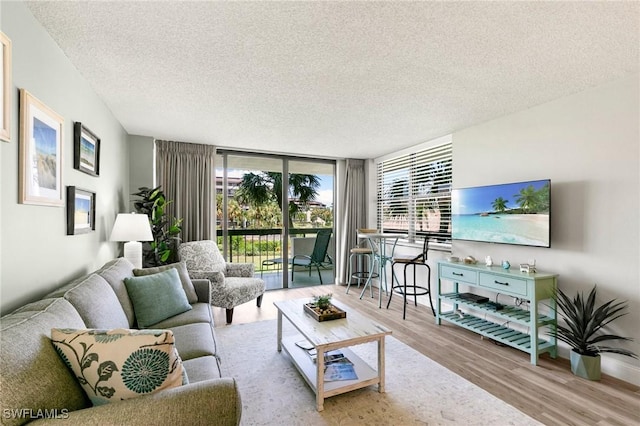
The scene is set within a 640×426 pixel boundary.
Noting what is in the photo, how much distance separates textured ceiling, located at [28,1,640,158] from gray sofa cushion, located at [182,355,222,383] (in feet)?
6.06

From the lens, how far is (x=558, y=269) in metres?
2.67

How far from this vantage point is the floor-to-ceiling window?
469 cm

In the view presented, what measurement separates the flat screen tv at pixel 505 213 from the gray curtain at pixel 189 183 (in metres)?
3.35

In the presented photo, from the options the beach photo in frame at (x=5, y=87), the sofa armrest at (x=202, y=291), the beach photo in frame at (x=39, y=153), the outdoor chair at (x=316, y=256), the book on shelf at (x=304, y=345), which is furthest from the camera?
the outdoor chair at (x=316, y=256)

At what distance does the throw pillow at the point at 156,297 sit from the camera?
2.07 m

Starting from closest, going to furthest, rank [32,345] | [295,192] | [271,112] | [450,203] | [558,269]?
[32,345] → [558,269] → [271,112] → [450,203] → [295,192]

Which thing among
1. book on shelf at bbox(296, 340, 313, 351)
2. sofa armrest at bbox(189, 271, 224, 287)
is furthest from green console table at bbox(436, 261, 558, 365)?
sofa armrest at bbox(189, 271, 224, 287)

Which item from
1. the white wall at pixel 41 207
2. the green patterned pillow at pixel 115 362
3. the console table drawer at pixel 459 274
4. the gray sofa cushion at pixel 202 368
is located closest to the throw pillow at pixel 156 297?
the white wall at pixel 41 207

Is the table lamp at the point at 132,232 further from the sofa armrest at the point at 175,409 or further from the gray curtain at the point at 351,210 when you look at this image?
the gray curtain at the point at 351,210

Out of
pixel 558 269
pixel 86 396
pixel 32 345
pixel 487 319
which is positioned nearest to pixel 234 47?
pixel 32 345

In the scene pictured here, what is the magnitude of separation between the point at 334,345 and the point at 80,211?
2.07m

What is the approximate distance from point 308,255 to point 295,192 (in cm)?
116

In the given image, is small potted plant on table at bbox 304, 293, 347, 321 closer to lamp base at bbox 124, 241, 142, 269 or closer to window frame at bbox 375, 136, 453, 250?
lamp base at bbox 124, 241, 142, 269

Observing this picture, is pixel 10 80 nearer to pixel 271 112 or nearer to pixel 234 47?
pixel 234 47
